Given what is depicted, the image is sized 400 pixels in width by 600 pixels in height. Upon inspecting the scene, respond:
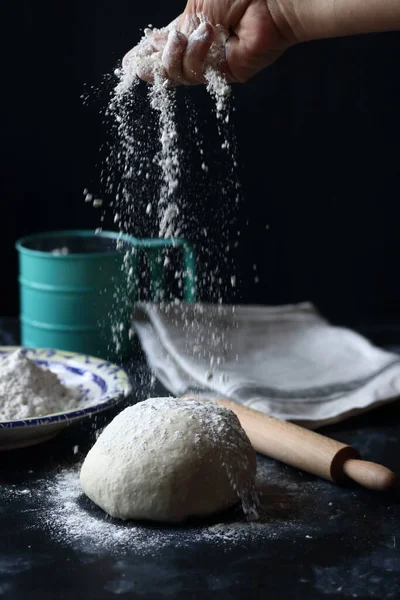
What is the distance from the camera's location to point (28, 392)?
125 centimetres

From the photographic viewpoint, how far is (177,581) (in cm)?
93

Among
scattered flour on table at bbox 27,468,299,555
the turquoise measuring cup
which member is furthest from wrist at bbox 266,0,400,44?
scattered flour on table at bbox 27,468,299,555

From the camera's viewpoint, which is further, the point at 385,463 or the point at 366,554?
the point at 385,463

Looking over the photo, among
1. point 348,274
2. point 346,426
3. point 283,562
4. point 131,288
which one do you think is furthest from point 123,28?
point 283,562

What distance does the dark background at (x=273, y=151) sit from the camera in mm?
1905

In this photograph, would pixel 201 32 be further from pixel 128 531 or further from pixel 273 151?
Answer: pixel 273 151

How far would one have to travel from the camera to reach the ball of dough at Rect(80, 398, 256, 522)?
1042 millimetres

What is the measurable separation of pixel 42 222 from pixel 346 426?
3.12 feet

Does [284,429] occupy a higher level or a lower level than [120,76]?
lower

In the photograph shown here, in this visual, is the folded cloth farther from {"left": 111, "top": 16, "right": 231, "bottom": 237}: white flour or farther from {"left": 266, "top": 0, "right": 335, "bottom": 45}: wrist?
{"left": 266, "top": 0, "right": 335, "bottom": 45}: wrist

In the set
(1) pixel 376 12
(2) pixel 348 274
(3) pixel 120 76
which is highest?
(1) pixel 376 12

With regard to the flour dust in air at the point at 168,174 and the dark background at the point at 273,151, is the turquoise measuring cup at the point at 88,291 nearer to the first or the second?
the flour dust in air at the point at 168,174

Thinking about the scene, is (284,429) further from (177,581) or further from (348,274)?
(348,274)

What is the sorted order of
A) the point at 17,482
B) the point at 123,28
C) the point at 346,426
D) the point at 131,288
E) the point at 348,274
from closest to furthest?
1. the point at 17,482
2. the point at 346,426
3. the point at 131,288
4. the point at 123,28
5. the point at 348,274
